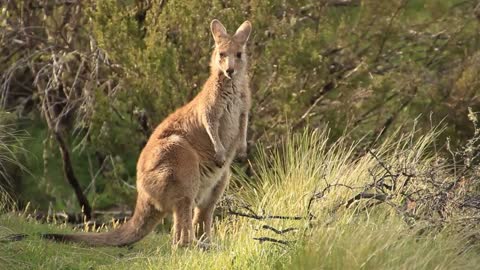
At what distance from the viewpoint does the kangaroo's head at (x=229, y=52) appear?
8.12 m

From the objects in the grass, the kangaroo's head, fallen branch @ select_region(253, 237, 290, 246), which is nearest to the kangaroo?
the kangaroo's head

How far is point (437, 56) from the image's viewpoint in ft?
40.8

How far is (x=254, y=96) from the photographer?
11.1 metres

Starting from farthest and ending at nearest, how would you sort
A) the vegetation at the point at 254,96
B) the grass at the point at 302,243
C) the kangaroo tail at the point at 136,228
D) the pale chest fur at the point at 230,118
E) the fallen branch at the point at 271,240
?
1. the vegetation at the point at 254,96
2. the pale chest fur at the point at 230,118
3. the kangaroo tail at the point at 136,228
4. the fallen branch at the point at 271,240
5. the grass at the point at 302,243

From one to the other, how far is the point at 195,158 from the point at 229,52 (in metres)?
0.88

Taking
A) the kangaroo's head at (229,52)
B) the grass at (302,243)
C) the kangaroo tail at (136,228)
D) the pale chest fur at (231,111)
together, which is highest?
the kangaroo's head at (229,52)

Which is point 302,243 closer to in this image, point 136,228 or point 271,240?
point 271,240

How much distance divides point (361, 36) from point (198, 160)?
14.1ft

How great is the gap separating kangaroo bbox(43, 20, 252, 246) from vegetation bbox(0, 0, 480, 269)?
19 centimetres

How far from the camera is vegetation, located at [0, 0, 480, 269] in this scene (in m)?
8.22

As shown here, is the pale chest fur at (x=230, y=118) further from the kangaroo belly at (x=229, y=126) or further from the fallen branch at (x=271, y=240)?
the fallen branch at (x=271, y=240)

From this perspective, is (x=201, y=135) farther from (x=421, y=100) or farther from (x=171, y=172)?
(x=421, y=100)

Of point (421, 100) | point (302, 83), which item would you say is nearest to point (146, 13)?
point (302, 83)

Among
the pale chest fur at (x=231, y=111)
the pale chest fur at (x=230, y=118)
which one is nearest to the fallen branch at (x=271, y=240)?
the pale chest fur at (x=230, y=118)
